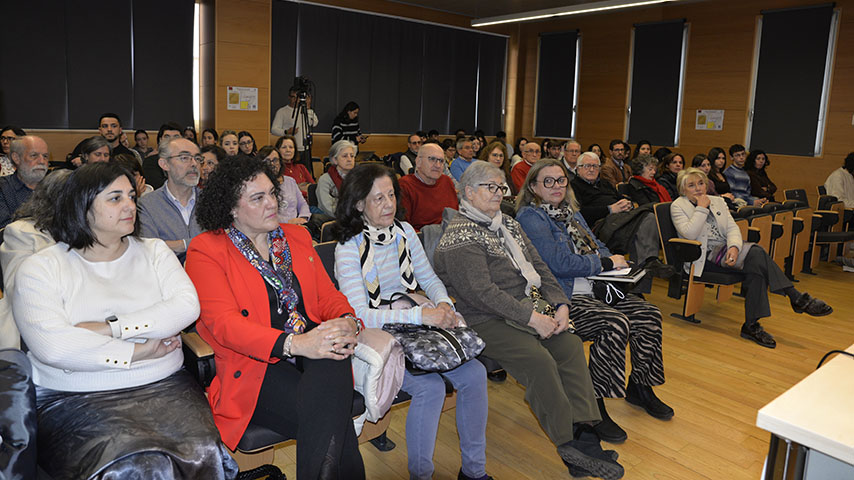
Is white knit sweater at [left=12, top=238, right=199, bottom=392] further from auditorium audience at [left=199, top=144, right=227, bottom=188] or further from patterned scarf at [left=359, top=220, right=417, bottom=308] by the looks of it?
auditorium audience at [left=199, top=144, right=227, bottom=188]

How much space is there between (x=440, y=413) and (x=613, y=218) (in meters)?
3.13

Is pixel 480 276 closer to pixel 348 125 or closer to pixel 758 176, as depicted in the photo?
pixel 758 176

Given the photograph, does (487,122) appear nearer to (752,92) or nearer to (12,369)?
(752,92)

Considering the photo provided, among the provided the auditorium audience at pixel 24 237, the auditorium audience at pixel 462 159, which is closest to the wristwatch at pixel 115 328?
the auditorium audience at pixel 24 237

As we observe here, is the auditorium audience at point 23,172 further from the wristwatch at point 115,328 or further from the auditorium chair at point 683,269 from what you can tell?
the auditorium chair at point 683,269

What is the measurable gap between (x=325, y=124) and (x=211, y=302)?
8.40 meters

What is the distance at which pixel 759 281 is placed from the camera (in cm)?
430

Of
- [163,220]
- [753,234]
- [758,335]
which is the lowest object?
[758,335]

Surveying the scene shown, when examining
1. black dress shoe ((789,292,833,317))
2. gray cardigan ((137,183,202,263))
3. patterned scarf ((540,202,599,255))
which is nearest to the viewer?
gray cardigan ((137,183,202,263))

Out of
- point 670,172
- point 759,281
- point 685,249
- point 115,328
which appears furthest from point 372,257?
point 670,172

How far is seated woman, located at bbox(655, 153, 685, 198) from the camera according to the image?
641 cm

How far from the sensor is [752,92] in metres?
9.08

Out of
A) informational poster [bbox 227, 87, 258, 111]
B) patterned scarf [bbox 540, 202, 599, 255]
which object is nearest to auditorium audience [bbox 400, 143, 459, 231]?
patterned scarf [bbox 540, 202, 599, 255]

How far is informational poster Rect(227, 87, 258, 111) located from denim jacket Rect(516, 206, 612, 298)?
21.9ft
